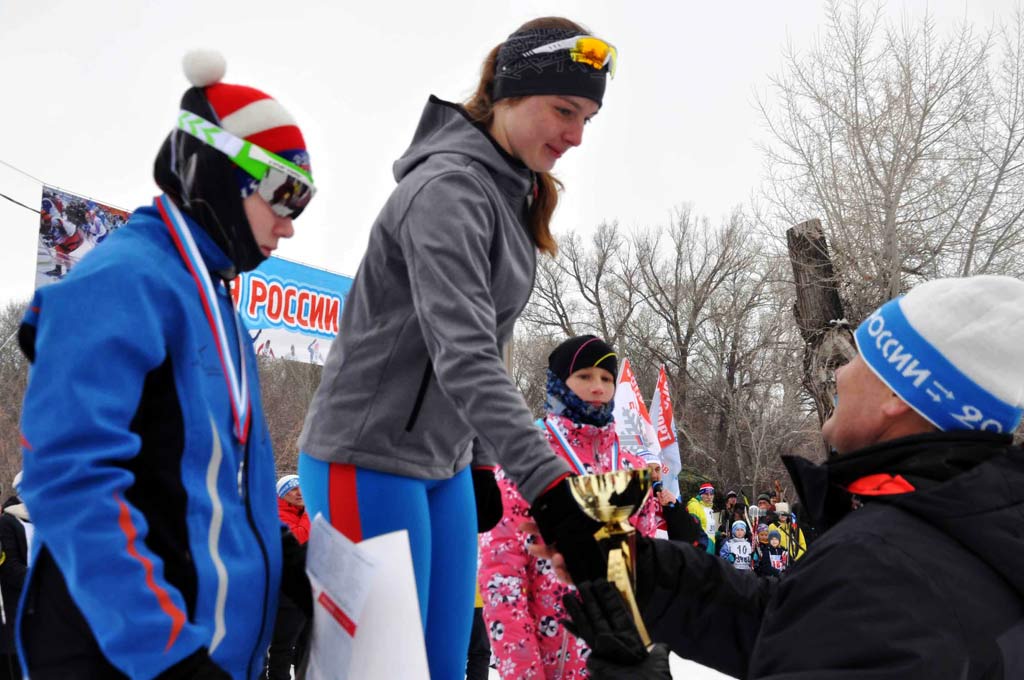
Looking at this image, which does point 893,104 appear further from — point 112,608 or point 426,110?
point 112,608

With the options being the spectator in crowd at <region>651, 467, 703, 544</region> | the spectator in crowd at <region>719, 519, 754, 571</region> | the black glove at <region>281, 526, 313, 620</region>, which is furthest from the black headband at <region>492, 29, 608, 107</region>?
the spectator in crowd at <region>719, 519, 754, 571</region>

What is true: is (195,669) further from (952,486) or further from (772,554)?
(772,554)

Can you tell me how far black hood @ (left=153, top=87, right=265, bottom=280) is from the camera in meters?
1.72

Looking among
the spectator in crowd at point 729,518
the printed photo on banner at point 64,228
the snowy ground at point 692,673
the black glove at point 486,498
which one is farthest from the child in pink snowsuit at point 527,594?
the spectator in crowd at point 729,518

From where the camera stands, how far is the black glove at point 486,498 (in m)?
2.48

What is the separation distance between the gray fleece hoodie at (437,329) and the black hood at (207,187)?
36 cm

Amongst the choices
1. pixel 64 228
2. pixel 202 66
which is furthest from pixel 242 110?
pixel 64 228

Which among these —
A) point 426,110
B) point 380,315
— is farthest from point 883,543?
point 426,110

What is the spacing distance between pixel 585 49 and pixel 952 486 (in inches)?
51.0

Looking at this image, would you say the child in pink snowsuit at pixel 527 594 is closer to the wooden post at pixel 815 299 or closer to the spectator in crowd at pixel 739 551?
the spectator in crowd at pixel 739 551

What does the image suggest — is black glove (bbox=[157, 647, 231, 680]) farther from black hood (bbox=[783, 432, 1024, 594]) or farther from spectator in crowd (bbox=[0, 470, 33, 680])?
spectator in crowd (bbox=[0, 470, 33, 680])

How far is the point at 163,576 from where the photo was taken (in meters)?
1.44

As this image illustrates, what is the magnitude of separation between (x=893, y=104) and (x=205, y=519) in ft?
49.4

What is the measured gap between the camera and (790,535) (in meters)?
13.5
